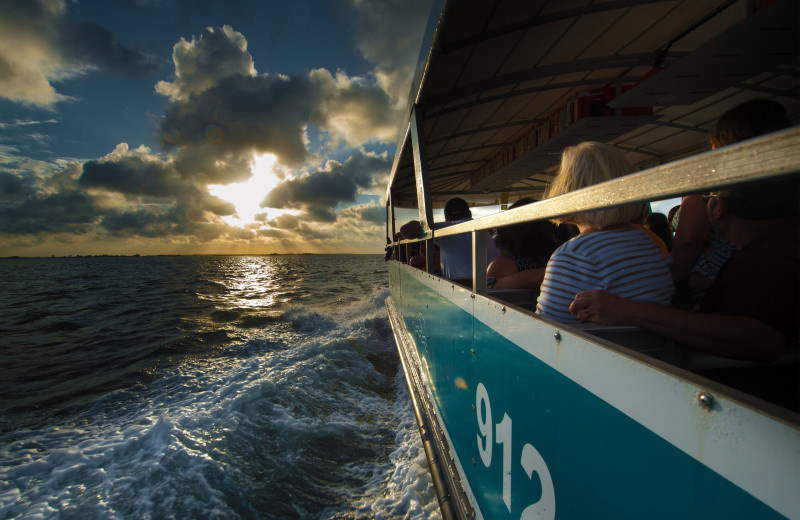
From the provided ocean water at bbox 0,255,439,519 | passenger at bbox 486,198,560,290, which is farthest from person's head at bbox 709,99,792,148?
ocean water at bbox 0,255,439,519

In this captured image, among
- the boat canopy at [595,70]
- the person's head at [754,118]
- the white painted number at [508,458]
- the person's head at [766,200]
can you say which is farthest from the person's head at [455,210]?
the person's head at [766,200]

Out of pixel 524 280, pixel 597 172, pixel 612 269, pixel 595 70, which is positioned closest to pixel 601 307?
pixel 612 269

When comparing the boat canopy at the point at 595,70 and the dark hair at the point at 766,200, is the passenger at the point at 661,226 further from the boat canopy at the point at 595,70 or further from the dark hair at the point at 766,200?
the dark hair at the point at 766,200

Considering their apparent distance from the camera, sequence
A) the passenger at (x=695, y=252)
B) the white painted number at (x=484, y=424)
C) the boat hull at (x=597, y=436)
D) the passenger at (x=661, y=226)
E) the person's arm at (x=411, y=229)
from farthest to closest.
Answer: the person's arm at (x=411, y=229) < the passenger at (x=661, y=226) < the white painted number at (x=484, y=424) < the passenger at (x=695, y=252) < the boat hull at (x=597, y=436)

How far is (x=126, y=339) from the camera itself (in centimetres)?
876

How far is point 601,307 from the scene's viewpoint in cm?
110

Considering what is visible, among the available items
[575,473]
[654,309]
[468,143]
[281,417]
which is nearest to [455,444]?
[575,473]

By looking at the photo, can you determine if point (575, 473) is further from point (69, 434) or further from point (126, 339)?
point (126, 339)

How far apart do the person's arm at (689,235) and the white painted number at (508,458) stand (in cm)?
91

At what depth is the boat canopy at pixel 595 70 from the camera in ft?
7.33

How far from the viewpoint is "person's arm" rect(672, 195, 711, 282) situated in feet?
4.47

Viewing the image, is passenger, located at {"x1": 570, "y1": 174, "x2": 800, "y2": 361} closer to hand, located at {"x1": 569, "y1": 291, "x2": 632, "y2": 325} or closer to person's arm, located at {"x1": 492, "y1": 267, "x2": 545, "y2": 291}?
hand, located at {"x1": 569, "y1": 291, "x2": 632, "y2": 325}

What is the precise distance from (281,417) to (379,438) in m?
1.20

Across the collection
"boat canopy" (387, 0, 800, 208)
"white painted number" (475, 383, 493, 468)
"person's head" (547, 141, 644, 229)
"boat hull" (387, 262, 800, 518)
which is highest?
"boat canopy" (387, 0, 800, 208)
